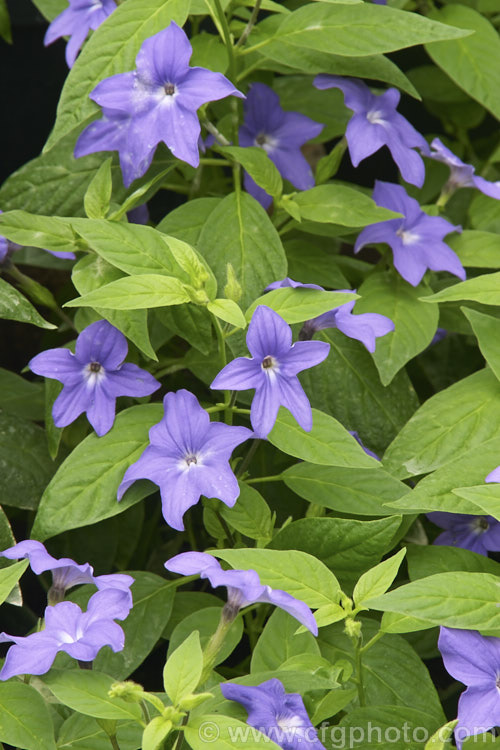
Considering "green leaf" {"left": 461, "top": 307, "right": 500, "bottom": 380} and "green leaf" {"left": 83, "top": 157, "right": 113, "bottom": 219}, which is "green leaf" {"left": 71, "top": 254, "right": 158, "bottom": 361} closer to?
"green leaf" {"left": 83, "top": 157, "right": 113, "bottom": 219}

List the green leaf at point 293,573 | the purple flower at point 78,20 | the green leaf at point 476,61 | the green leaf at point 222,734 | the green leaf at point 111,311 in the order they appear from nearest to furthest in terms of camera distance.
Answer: the green leaf at point 222,734
the green leaf at point 293,573
the green leaf at point 111,311
the purple flower at point 78,20
the green leaf at point 476,61

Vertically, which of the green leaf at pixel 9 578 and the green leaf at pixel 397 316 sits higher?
the green leaf at pixel 9 578

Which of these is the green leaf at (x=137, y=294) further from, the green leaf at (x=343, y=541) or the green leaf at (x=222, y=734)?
the green leaf at (x=222, y=734)

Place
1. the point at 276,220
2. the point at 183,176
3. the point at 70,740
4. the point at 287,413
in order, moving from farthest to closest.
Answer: the point at 183,176, the point at 276,220, the point at 287,413, the point at 70,740

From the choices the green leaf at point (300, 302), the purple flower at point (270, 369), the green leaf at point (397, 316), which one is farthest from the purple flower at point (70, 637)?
the green leaf at point (397, 316)

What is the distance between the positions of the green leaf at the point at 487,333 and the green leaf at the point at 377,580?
0.94 feet

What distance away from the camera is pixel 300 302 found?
2.78 feet

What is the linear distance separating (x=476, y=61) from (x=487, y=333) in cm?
48

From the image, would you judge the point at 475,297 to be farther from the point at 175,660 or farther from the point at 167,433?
the point at 175,660

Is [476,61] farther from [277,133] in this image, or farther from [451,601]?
[451,601]

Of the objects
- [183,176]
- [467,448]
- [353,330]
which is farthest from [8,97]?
[467,448]

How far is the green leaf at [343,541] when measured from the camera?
0.83 metres

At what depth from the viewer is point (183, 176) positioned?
4.17 feet

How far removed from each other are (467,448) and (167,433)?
0.34 metres
